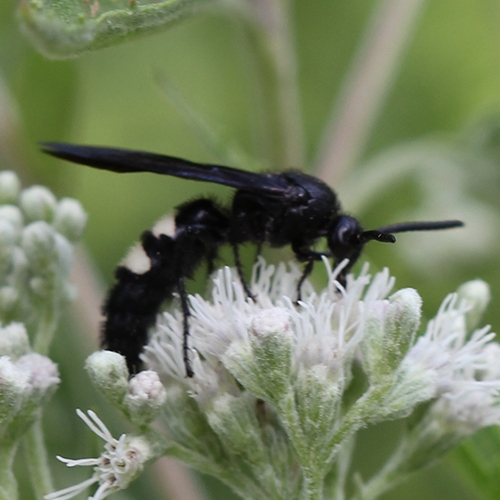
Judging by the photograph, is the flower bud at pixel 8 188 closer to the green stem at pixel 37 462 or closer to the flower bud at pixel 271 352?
the green stem at pixel 37 462

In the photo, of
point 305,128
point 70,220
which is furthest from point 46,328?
point 305,128

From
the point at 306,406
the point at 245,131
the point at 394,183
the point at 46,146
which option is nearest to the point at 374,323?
the point at 306,406

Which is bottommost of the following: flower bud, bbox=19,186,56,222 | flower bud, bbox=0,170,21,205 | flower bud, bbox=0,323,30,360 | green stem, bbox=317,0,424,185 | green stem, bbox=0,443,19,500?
green stem, bbox=0,443,19,500

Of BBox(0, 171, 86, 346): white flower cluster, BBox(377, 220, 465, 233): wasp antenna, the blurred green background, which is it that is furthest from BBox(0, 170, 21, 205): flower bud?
BBox(377, 220, 465, 233): wasp antenna

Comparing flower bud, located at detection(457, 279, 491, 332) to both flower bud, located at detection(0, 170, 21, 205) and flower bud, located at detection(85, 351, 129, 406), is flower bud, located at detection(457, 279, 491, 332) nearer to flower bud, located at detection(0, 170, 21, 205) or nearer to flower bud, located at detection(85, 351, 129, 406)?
flower bud, located at detection(85, 351, 129, 406)

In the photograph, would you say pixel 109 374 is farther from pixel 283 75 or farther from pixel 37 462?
pixel 283 75
